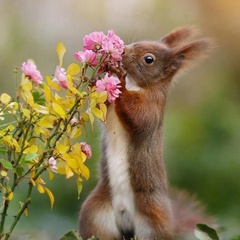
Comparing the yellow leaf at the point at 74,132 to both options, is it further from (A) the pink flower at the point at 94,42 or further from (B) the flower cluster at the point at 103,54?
(A) the pink flower at the point at 94,42

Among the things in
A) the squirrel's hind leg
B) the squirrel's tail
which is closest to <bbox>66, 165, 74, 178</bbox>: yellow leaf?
the squirrel's hind leg

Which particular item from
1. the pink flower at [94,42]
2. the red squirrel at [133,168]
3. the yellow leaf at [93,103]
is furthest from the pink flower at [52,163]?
the red squirrel at [133,168]

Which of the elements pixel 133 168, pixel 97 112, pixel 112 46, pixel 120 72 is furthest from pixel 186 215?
pixel 97 112

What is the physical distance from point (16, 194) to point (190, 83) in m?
2.00

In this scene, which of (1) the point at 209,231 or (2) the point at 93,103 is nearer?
(2) the point at 93,103

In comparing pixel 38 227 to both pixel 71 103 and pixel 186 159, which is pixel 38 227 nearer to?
pixel 186 159

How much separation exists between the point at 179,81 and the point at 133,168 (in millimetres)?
2101

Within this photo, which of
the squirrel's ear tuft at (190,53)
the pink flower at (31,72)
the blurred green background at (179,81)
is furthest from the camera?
the blurred green background at (179,81)

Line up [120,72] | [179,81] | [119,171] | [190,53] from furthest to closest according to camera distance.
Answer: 1. [179,81]
2. [190,53]
3. [119,171]
4. [120,72]

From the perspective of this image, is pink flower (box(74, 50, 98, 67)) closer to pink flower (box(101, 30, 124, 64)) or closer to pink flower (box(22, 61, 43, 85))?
pink flower (box(101, 30, 124, 64))

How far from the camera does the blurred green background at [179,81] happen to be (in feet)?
19.4

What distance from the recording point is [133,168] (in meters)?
4.12

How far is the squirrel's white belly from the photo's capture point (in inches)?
162

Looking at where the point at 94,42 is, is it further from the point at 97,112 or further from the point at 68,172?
the point at 68,172
